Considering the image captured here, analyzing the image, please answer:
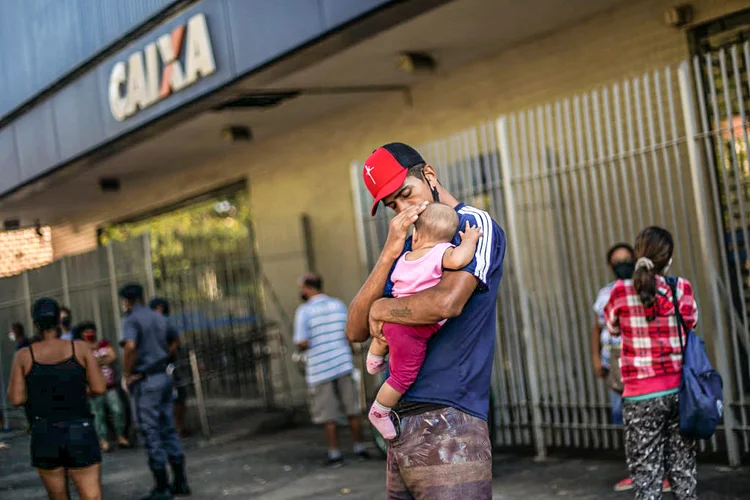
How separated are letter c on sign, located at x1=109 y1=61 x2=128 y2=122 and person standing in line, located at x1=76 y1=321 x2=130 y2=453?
4.15m

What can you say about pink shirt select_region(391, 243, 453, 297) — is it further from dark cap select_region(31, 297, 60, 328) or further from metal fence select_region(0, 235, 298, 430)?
metal fence select_region(0, 235, 298, 430)

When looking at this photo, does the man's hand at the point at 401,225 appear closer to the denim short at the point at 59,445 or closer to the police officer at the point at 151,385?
the denim short at the point at 59,445

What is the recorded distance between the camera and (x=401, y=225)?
3607mm

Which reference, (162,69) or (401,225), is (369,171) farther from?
(162,69)

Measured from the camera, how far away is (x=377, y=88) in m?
12.1

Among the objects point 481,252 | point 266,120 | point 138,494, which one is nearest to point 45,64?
point 266,120

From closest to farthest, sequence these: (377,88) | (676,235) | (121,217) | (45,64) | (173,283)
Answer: (676,235) → (377,88) → (173,283) → (45,64) → (121,217)

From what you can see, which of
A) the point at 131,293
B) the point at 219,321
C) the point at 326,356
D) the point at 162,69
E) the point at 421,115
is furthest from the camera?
the point at 219,321

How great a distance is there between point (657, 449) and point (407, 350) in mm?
2763

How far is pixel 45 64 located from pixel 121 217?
18.7ft

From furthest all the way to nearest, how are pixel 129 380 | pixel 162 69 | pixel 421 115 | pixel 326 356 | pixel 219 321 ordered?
pixel 219 321, pixel 421 115, pixel 162 69, pixel 326 356, pixel 129 380

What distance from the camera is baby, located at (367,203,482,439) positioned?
359cm

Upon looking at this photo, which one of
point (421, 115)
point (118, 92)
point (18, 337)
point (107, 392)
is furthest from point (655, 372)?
point (118, 92)

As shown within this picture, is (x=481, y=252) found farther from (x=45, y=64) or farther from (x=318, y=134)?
(x=45, y=64)
